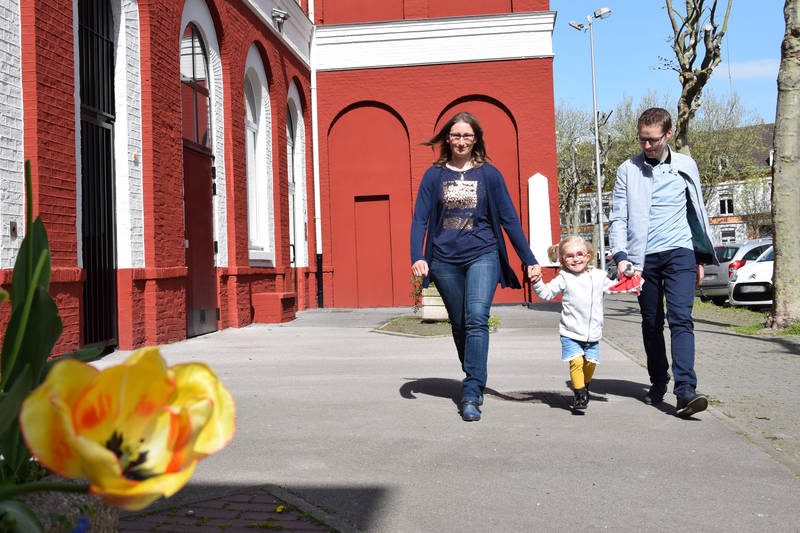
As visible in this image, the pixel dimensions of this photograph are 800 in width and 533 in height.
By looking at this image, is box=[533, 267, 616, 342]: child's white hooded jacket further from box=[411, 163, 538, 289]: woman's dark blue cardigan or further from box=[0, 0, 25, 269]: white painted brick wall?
box=[0, 0, 25, 269]: white painted brick wall

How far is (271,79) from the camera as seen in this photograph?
16812 millimetres

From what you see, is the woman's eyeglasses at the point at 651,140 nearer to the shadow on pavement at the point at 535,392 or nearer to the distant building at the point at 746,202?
the shadow on pavement at the point at 535,392

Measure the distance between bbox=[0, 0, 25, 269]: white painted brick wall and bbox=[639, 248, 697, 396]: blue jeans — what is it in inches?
233

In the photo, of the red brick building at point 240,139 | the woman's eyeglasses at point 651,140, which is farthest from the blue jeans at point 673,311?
the red brick building at point 240,139

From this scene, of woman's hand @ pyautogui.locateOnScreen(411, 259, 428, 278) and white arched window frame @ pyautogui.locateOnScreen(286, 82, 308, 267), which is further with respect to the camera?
white arched window frame @ pyautogui.locateOnScreen(286, 82, 308, 267)

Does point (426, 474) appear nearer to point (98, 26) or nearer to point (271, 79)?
point (98, 26)

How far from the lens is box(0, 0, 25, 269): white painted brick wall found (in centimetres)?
751

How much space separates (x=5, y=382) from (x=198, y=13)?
40.2ft

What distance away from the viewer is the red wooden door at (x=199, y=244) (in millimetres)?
11898

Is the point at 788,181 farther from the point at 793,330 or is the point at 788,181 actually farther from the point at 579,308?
the point at 579,308

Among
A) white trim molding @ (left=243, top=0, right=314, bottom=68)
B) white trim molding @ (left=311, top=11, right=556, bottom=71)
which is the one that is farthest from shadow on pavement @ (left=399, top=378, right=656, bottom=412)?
white trim molding @ (left=311, top=11, right=556, bottom=71)

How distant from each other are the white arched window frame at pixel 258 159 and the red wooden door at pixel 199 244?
8.37 feet

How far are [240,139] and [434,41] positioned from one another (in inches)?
344

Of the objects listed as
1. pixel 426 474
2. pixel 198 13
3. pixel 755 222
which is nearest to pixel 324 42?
pixel 198 13
